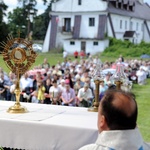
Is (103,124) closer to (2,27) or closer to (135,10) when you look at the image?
(2,27)

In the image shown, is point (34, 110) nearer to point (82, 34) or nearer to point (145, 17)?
point (82, 34)

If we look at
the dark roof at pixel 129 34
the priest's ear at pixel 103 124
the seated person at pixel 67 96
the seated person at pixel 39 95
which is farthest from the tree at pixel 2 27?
the priest's ear at pixel 103 124

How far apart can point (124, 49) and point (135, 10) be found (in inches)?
610

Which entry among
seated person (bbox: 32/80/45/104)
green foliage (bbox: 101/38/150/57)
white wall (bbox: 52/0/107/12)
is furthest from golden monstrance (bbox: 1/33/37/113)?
white wall (bbox: 52/0/107/12)

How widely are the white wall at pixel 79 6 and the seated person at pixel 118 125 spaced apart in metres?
48.0

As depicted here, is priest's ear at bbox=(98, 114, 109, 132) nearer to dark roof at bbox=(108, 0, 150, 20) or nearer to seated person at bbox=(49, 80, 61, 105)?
seated person at bbox=(49, 80, 61, 105)

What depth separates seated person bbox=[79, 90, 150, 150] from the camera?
2094 mm

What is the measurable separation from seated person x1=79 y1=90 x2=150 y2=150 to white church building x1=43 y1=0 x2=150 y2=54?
1820 inches

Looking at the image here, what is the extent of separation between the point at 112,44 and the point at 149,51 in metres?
5.41

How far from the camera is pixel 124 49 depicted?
46.0 metres

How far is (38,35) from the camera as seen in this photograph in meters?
73.9

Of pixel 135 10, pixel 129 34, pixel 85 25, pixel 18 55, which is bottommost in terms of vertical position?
pixel 18 55

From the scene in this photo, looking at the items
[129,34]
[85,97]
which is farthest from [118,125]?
[129,34]

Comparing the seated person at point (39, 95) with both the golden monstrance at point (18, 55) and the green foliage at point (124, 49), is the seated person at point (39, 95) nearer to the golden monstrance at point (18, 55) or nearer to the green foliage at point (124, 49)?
the golden monstrance at point (18, 55)
